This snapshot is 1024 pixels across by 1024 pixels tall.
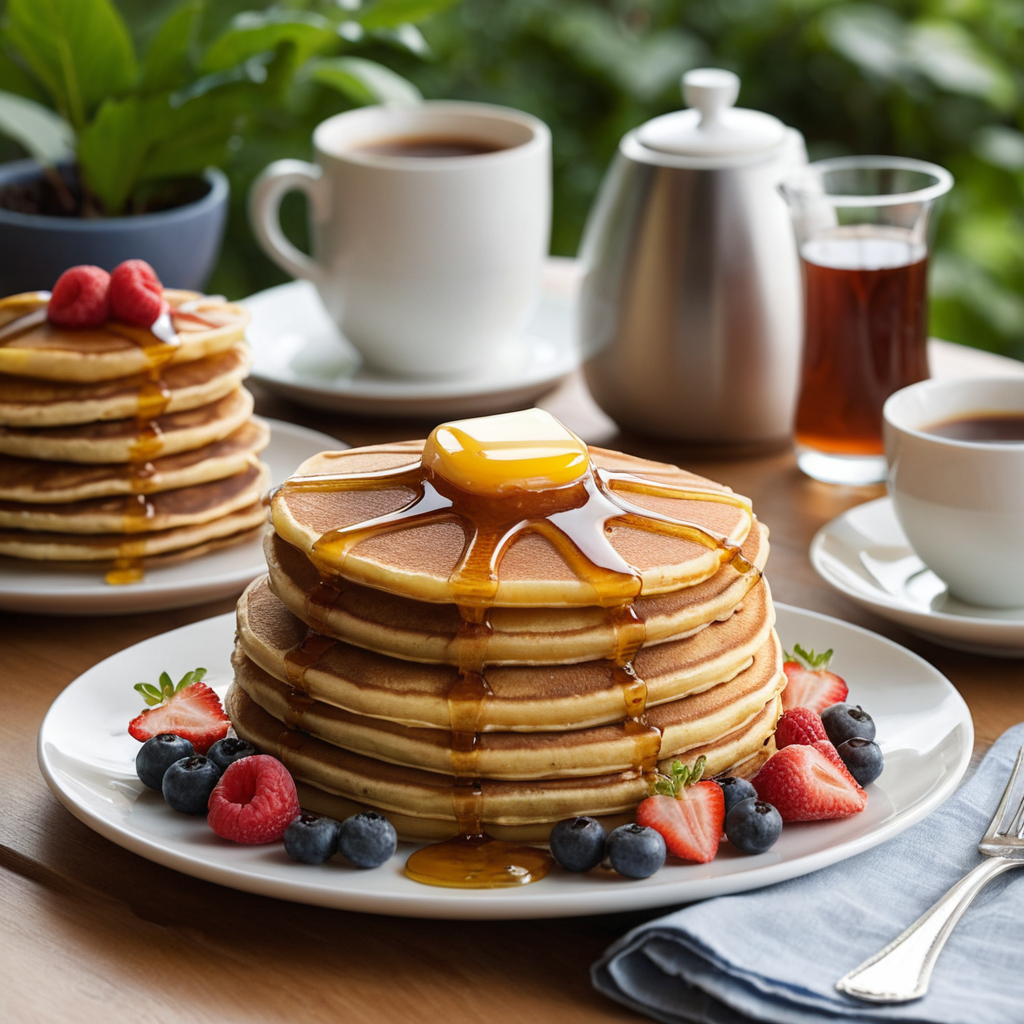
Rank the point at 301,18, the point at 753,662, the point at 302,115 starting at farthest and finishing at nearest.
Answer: the point at 302,115, the point at 301,18, the point at 753,662

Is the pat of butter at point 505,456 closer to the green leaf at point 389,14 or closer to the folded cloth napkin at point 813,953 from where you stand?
the folded cloth napkin at point 813,953

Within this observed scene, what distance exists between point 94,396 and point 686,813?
33.2 inches

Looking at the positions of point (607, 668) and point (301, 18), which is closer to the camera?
point (607, 668)

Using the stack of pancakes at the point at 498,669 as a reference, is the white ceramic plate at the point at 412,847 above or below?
below

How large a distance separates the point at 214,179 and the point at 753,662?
4.77 ft

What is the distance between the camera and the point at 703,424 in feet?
6.28

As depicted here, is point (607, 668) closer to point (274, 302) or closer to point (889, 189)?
point (889, 189)

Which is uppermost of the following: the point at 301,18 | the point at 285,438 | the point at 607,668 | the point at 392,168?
the point at 301,18

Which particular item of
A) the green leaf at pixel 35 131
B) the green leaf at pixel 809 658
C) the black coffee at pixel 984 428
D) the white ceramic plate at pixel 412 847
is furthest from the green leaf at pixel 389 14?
the green leaf at pixel 809 658

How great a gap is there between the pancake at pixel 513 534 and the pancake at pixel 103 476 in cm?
32

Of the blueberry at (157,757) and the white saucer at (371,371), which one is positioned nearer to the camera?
the blueberry at (157,757)

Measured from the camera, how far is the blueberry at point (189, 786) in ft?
3.54

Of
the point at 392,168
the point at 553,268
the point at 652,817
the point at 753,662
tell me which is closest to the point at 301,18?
the point at 392,168

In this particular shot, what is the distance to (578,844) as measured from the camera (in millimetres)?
999
